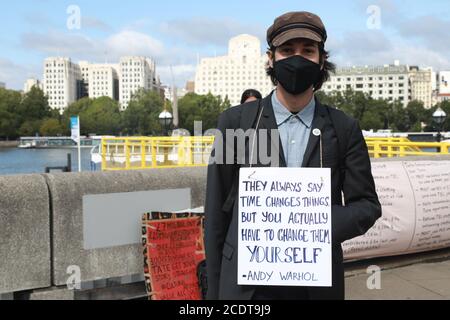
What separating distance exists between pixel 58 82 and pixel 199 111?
73.7m

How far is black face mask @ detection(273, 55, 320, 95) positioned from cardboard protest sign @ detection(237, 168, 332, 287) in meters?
0.34

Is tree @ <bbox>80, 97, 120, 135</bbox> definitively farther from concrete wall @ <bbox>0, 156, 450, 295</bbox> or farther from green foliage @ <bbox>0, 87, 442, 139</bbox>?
concrete wall @ <bbox>0, 156, 450, 295</bbox>

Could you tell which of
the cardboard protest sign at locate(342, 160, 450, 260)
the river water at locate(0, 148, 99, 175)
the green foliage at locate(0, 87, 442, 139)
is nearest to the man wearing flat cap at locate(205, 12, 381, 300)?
the cardboard protest sign at locate(342, 160, 450, 260)

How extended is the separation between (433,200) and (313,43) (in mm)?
4701

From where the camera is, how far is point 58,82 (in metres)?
182

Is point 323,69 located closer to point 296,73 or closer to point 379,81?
point 296,73

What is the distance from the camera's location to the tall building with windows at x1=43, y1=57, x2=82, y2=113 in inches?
7106

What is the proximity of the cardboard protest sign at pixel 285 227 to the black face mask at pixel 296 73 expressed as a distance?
0.34m

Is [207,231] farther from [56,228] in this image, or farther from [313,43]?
[56,228]

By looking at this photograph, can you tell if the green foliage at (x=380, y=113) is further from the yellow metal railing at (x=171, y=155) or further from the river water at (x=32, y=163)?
the yellow metal railing at (x=171, y=155)

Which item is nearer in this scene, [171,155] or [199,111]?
[171,155]

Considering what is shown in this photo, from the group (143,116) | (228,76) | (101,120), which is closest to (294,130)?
(143,116)

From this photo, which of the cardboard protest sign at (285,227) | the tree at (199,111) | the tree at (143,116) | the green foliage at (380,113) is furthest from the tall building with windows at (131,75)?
the cardboard protest sign at (285,227)

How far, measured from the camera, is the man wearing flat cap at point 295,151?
7.00ft
